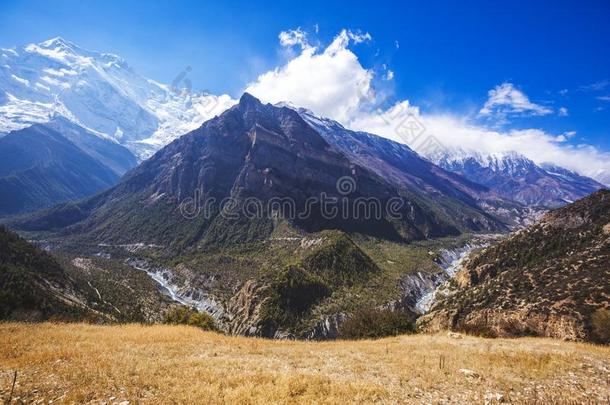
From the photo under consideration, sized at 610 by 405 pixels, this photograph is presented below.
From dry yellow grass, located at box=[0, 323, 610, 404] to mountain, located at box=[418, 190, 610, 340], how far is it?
734 inches

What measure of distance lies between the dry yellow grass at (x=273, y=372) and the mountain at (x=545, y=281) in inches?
734

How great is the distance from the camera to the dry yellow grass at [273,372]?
13.0 meters

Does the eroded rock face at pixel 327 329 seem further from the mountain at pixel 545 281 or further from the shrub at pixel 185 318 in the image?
the shrub at pixel 185 318

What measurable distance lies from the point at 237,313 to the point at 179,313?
63.2 m

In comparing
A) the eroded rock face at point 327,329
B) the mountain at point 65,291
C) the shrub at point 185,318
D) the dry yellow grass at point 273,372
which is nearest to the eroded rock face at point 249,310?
the eroded rock face at point 327,329

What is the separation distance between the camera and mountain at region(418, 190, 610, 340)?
59.3m

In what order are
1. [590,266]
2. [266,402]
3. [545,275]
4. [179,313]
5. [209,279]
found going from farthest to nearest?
1. [209,279]
2. [545,275]
3. [590,266]
4. [179,313]
5. [266,402]

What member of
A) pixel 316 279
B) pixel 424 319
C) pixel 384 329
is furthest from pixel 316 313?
pixel 384 329

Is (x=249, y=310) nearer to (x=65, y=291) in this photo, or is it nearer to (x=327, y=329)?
(x=327, y=329)

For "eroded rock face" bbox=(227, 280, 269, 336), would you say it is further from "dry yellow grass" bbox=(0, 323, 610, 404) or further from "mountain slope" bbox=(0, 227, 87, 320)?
"dry yellow grass" bbox=(0, 323, 610, 404)

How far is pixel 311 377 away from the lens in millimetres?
15281

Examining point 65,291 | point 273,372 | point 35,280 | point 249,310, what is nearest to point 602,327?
point 273,372

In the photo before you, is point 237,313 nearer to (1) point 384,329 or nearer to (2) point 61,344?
(1) point 384,329

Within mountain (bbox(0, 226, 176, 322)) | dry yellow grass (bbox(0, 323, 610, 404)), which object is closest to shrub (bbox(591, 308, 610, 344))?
dry yellow grass (bbox(0, 323, 610, 404))
